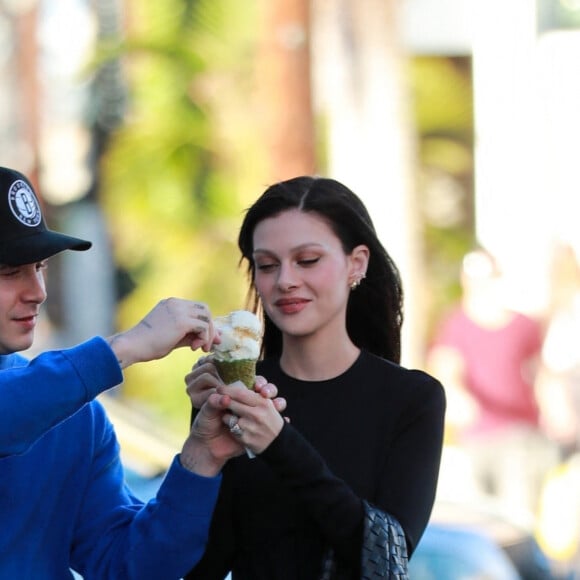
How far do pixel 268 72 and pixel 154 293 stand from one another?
3.82m

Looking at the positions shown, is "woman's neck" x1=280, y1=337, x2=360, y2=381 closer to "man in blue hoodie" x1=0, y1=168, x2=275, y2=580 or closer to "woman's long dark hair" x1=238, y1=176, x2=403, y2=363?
"woman's long dark hair" x1=238, y1=176, x2=403, y2=363

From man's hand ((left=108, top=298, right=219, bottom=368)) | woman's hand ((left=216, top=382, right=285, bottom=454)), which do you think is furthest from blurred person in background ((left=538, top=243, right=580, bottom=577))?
man's hand ((left=108, top=298, right=219, bottom=368))

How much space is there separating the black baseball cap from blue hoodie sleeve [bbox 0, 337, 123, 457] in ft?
0.73

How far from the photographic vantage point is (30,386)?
252cm

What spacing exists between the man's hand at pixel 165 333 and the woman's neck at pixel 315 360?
44cm

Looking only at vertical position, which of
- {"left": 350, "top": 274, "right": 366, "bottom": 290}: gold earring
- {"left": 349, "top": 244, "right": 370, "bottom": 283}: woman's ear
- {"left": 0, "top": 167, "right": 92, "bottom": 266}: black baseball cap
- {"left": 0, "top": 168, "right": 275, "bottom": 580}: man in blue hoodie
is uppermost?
{"left": 0, "top": 167, "right": 92, "bottom": 266}: black baseball cap

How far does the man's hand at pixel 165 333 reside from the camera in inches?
102

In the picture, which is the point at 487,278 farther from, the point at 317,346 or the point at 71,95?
the point at 71,95

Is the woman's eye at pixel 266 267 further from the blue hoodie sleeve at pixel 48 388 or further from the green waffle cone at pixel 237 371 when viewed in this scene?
the blue hoodie sleeve at pixel 48 388

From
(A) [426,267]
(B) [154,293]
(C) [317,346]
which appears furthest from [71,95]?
(C) [317,346]

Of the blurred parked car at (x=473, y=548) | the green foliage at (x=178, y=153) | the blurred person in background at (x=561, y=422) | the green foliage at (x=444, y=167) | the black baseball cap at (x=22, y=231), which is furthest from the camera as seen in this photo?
the green foliage at (x=444, y=167)

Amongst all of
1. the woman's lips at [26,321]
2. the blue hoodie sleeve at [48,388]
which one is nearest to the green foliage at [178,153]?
the woman's lips at [26,321]

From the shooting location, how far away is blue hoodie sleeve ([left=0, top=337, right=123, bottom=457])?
252 cm

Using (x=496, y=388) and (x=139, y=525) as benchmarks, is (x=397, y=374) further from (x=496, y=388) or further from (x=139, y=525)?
(x=496, y=388)
